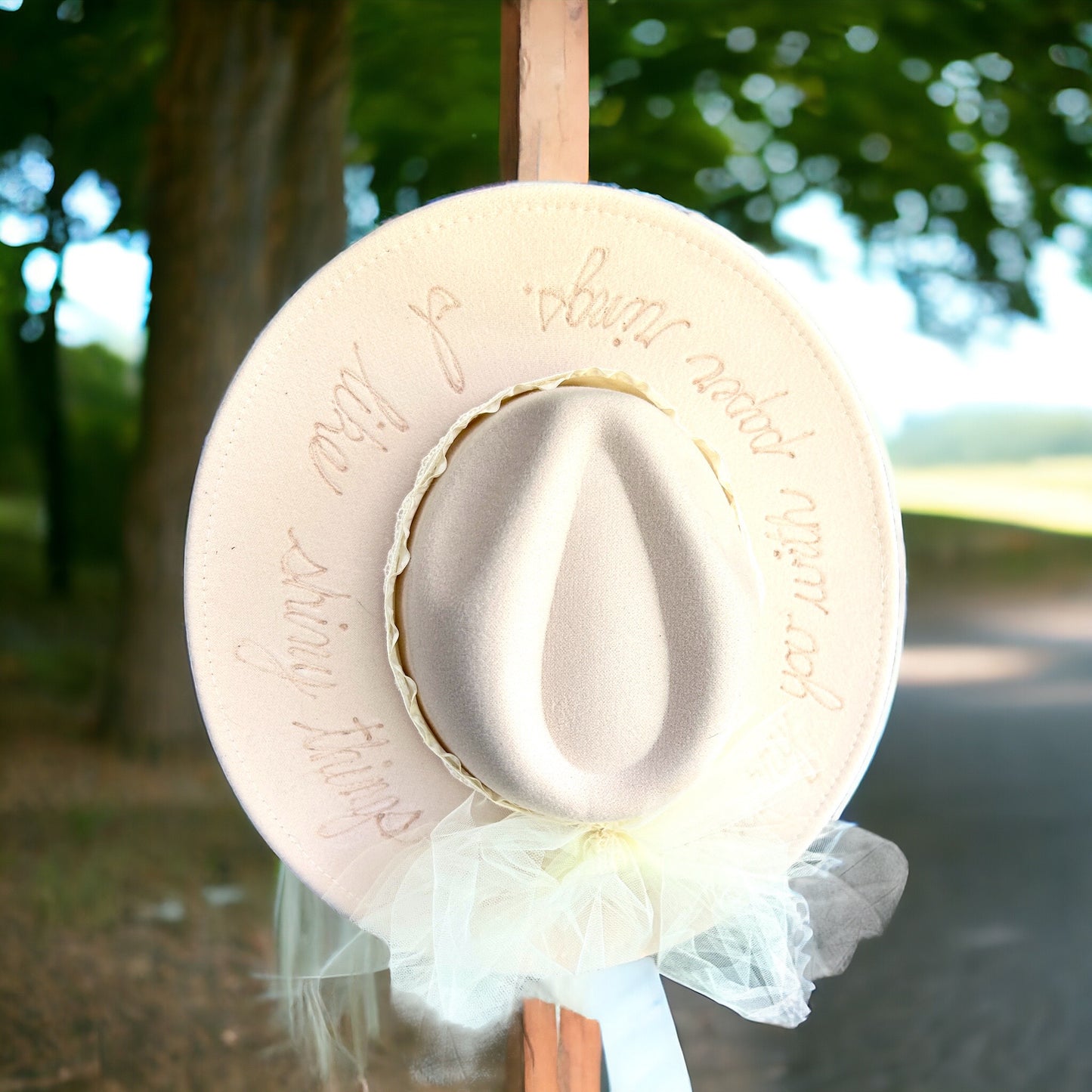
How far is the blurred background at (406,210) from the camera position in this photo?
2084mm

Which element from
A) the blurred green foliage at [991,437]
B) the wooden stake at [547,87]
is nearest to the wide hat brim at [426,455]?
the wooden stake at [547,87]

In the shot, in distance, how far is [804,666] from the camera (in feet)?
2.30

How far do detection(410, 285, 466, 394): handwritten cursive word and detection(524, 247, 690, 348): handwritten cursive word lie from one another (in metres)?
0.05

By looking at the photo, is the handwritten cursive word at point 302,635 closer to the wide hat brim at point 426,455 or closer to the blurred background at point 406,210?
the wide hat brim at point 426,455

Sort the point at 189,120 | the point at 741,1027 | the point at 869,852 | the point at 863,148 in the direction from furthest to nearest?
1. the point at 863,148
2. the point at 189,120
3. the point at 741,1027
4. the point at 869,852

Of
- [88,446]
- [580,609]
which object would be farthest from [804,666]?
[88,446]

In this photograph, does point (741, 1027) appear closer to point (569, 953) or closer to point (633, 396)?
point (569, 953)

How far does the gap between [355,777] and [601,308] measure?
1.19 feet

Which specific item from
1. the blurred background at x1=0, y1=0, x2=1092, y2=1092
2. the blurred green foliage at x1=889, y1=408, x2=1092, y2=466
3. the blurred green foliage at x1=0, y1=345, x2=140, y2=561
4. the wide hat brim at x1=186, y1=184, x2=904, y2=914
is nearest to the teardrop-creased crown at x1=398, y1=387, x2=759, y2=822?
the wide hat brim at x1=186, y1=184, x2=904, y2=914

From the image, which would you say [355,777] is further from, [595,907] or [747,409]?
[747,409]

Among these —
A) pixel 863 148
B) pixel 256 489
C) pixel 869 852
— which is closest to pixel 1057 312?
pixel 863 148

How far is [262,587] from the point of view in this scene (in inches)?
26.8

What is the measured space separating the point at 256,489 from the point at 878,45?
256 cm

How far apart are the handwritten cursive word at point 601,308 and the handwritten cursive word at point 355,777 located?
12.1 inches
